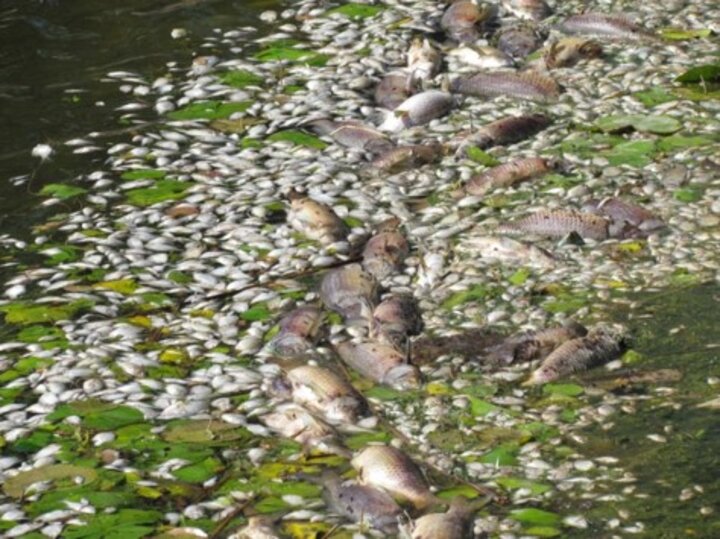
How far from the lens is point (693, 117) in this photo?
814cm

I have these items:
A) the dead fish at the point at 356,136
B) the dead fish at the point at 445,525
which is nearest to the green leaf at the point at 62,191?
the dead fish at the point at 356,136

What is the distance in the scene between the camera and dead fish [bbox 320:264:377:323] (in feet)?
21.1

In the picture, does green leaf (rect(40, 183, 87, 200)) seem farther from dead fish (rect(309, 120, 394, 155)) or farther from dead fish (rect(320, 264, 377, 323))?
dead fish (rect(320, 264, 377, 323))

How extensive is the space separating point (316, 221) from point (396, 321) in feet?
3.88

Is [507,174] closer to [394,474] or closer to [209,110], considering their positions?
[209,110]

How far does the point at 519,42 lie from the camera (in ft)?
30.8

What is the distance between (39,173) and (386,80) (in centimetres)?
220

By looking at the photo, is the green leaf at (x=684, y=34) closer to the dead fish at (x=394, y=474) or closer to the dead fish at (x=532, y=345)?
the dead fish at (x=532, y=345)

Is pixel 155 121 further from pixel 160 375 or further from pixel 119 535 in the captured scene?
→ pixel 119 535

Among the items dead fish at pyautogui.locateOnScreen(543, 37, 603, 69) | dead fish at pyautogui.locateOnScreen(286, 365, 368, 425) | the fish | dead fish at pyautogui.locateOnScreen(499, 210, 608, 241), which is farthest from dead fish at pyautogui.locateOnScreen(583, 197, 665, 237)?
dead fish at pyautogui.locateOnScreen(543, 37, 603, 69)

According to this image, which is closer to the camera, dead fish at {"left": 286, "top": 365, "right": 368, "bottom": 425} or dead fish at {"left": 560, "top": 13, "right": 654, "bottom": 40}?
dead fish at {"left": 286, "top": 365, "right": 368, "bottom": 425}

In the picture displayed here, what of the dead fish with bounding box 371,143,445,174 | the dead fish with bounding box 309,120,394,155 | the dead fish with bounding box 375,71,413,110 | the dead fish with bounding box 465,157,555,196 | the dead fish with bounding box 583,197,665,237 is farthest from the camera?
the dead fish with bounding box 375,71,413,110

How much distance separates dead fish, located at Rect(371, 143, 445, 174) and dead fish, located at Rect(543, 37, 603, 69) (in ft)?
Answer: 4.70

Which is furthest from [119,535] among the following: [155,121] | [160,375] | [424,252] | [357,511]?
[155,121]
